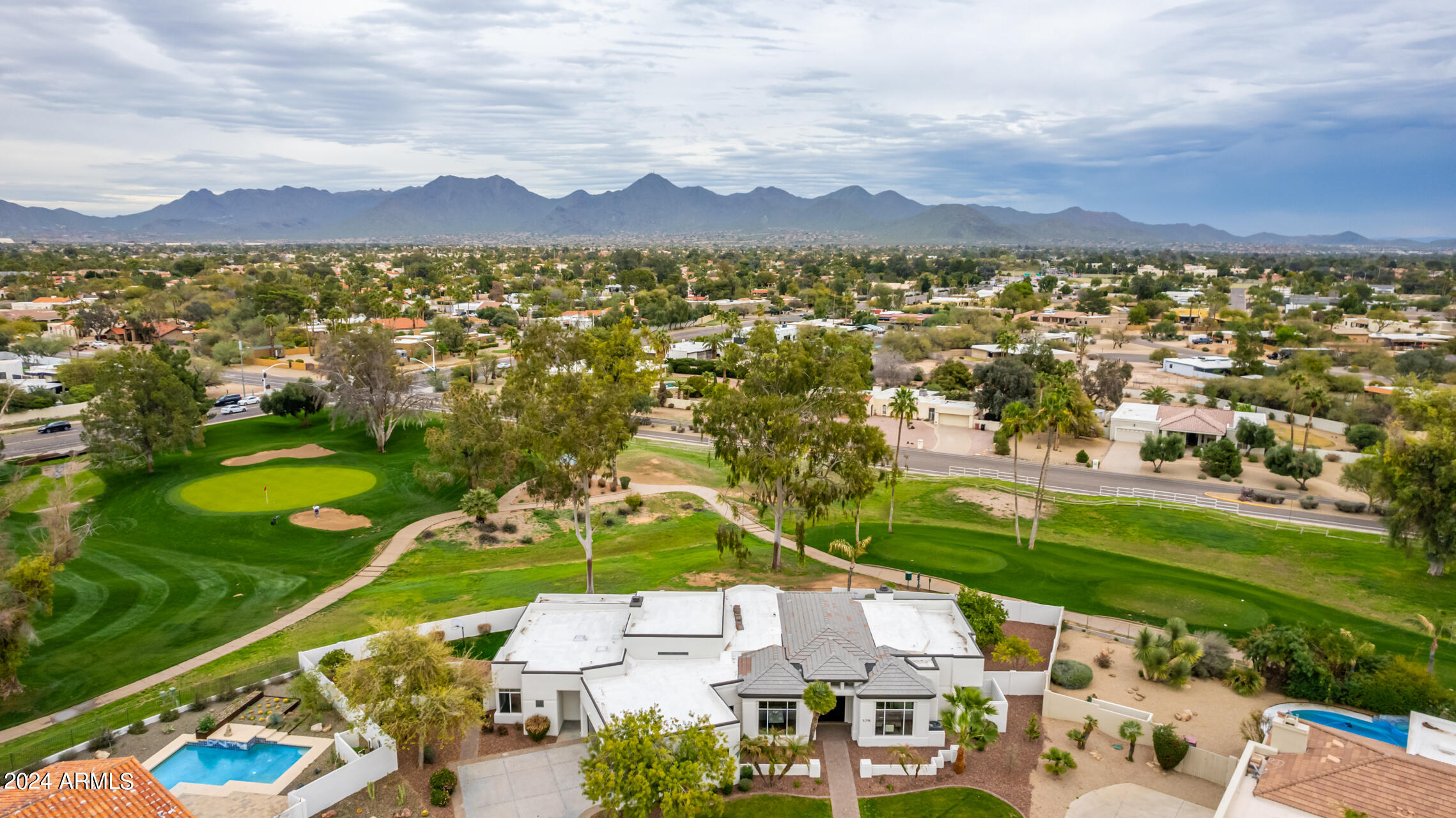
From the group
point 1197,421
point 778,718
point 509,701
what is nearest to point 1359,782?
point 778,718

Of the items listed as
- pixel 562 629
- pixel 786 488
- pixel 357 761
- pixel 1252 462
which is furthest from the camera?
pixel 1252 462

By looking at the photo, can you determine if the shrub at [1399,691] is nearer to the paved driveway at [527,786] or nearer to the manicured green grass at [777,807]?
the manicured green grass at [777,807]

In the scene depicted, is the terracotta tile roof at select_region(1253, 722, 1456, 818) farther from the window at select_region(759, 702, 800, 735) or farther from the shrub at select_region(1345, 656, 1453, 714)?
the window at select_region(759, 702, 800, 735)

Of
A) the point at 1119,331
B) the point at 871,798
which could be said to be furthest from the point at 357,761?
the point at 1119,331

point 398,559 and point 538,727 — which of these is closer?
point 538,727

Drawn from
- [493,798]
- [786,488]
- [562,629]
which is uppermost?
[786,488]

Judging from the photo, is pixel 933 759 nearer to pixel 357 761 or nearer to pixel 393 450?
pixel 357 761

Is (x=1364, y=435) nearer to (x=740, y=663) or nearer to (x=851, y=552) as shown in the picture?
(x=851, y=552)

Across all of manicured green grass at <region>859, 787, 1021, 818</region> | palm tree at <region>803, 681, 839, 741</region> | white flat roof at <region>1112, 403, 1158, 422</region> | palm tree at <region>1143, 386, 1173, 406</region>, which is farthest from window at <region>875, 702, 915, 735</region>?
palm tree at <region>1143, 386, 1173, 406</region>
